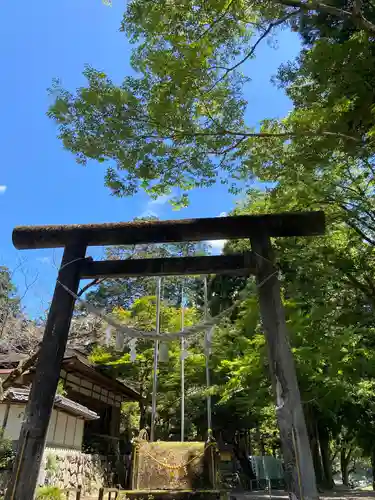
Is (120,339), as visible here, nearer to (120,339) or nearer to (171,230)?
(120,339)

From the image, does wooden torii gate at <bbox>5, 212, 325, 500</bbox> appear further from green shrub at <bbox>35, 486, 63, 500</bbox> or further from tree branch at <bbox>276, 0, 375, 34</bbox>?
green shrub at <bbox>35, 486, 63, 500</bbox>

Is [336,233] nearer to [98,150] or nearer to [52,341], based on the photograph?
[98,150]

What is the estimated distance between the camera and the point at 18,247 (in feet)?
17.2

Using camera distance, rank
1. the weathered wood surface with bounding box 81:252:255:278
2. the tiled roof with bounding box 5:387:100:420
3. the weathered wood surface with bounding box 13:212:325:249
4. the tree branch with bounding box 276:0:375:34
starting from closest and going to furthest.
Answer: the weathered wood surface with bounding box 13:212:325:249, the weathered wood surface with bounding box 81:252:255:278, the tree branch with bounding box 276:0:375:34, the tiled roof with bounding box 5:387:100:420

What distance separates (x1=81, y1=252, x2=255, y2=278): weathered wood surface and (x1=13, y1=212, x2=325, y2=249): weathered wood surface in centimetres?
28

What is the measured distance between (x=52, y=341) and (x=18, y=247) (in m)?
1.48

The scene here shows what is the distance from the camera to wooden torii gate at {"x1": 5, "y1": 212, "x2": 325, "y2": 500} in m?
3.91

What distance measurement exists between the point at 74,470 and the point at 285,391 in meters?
11.3

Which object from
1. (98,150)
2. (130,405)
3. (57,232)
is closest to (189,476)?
(57,232)

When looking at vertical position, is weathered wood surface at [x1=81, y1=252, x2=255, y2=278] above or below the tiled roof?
above

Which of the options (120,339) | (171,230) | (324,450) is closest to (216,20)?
(171,230)

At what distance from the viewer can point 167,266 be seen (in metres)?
5.21

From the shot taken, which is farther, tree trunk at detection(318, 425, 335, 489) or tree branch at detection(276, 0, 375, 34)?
tree trunk at detection(318, 425, 335, 489)

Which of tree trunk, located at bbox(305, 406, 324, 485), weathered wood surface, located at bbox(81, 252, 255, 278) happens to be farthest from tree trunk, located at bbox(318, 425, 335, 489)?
weathered wood surface, located at bbox(81, 252, 255, 278)
